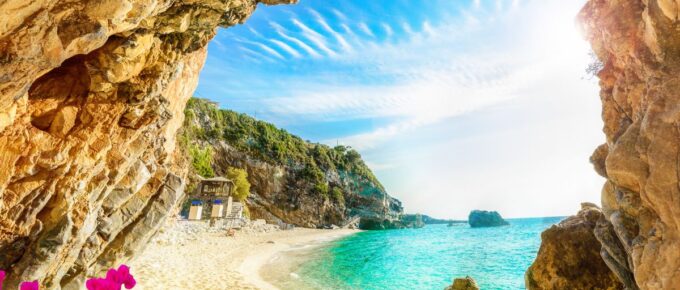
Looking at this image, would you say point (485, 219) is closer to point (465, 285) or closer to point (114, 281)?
point (465, 285)

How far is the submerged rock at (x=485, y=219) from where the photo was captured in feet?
336

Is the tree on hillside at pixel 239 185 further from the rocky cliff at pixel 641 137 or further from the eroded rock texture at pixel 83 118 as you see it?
the rocky cliff at pixel 641 137

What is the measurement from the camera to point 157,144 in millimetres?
10320

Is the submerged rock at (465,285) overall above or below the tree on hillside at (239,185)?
→ below

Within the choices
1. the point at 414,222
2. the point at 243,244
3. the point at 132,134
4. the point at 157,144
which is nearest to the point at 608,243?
the point at 132,134

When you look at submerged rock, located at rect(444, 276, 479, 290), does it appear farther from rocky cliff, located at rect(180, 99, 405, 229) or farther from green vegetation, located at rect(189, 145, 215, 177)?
rocky cliff, located at rect(180, 99, 405, 229)

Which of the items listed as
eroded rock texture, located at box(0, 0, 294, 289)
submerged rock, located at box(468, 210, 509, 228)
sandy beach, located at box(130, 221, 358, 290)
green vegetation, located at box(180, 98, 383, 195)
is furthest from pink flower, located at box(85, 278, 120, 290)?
submerged rock, located at box(468, 210, 509, 228)

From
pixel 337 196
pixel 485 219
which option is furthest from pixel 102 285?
pixel 485 219

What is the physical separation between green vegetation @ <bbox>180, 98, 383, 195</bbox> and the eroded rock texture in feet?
149

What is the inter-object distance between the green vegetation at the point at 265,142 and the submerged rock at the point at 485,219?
1790 inches

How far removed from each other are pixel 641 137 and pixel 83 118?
10.3m

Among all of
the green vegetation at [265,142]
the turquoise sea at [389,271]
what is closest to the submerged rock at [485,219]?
the green vegetation at [265,142]

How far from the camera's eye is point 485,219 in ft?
337

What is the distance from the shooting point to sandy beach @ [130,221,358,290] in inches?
481
